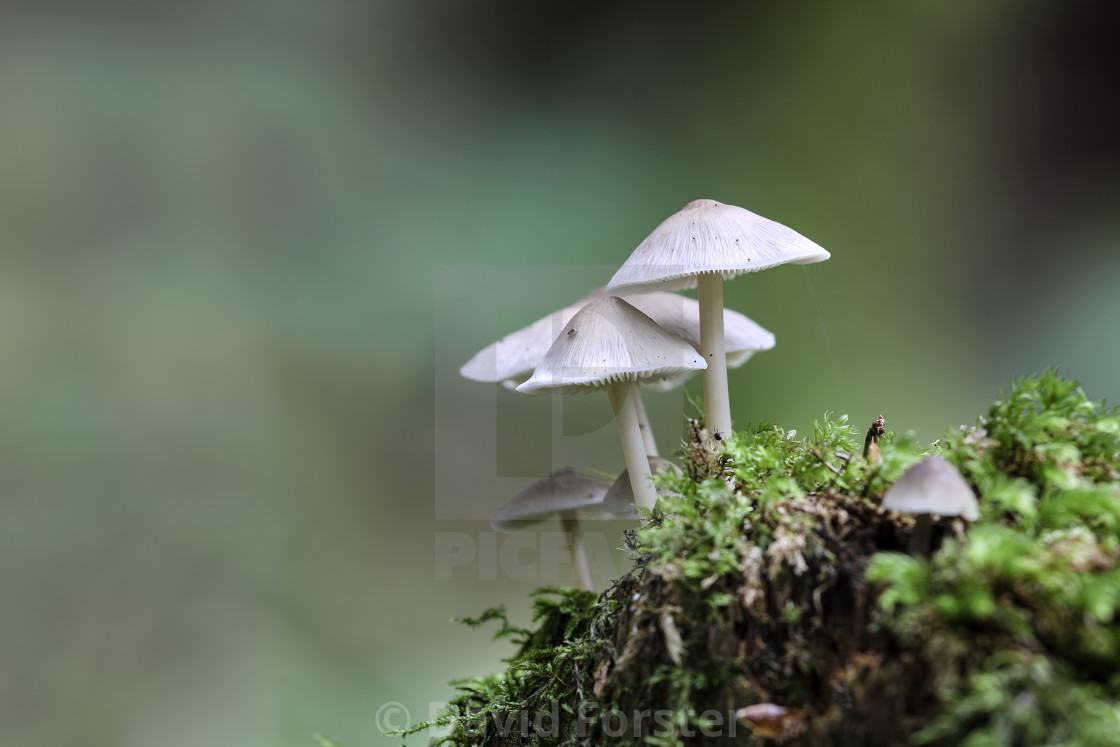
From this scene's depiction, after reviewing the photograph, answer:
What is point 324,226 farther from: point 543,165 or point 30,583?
point 30,583

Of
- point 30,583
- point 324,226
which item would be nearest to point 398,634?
point 30,583


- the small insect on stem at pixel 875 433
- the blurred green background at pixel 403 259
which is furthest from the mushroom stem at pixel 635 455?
the blurred green background at pixel 403 259

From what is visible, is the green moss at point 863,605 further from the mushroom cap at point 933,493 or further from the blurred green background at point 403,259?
the blurred green background at point 403,259

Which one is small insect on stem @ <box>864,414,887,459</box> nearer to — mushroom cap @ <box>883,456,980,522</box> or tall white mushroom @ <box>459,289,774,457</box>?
mushroom cap @ <box>883,456,980,522</box>

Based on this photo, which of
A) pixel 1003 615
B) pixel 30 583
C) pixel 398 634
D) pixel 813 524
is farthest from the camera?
pixel 398 634

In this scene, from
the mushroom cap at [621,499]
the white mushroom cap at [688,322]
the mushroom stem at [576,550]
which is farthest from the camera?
the mushroom stem at [576,550]

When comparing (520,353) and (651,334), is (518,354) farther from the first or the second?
(651,334)

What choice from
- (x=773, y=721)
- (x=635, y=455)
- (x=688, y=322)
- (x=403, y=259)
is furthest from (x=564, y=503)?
(x=403, y=259)
